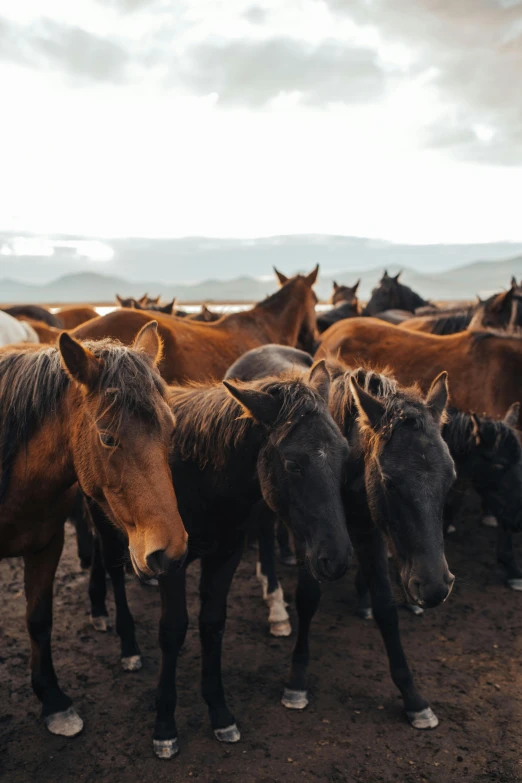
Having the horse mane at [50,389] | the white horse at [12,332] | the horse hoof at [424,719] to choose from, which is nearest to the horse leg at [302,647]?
the horse hoof at [424,719]

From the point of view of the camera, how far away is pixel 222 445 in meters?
3.08

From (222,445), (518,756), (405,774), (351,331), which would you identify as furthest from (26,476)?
(351,331)

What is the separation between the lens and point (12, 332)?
766cm

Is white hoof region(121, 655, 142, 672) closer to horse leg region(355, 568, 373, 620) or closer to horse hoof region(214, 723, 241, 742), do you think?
horse hoof region(214, 723, 241, 742)

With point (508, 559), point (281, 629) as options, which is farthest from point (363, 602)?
point (508, 559)

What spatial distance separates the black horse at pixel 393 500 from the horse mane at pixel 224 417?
36 cm

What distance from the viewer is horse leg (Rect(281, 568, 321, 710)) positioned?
3.57 metres

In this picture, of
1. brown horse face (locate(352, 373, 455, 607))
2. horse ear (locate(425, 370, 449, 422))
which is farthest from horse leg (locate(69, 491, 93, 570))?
horse ear (locate(425, 370, 449, 422))

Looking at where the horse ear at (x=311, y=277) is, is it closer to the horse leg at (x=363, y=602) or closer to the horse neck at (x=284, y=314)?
the horse neck at (x=284, y=314)

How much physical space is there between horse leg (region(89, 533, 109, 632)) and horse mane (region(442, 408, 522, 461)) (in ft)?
9.98

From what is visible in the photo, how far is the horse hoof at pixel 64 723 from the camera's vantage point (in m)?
3.30

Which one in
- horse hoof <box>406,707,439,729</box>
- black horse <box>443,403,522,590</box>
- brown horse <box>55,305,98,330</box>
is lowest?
horse hoof <box>406,707,439,729</box>

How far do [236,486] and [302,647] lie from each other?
1.35 meters

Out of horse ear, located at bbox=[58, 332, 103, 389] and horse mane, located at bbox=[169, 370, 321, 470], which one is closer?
horse ear, located at bbox=[58, 332, 103, 389]
